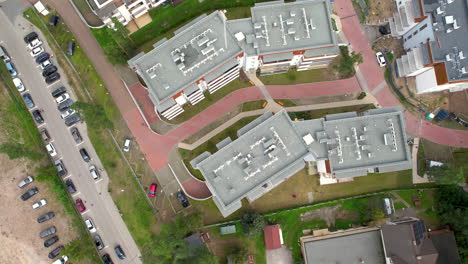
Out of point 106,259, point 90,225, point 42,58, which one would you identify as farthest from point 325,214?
point 42,58

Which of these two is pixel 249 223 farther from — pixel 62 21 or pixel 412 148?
pixel 62 21

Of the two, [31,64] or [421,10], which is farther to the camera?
[31,64]

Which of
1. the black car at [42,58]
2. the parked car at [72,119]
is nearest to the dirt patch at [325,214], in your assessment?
the parked car at [72,119]

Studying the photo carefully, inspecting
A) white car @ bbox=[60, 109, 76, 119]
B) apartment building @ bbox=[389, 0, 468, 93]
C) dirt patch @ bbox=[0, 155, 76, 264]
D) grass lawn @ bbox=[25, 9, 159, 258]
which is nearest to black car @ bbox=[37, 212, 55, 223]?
dirt patch @ bbox=[0, 155, 76, 264]

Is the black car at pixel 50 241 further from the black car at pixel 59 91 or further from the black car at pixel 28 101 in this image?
the black car at pixel 59 91

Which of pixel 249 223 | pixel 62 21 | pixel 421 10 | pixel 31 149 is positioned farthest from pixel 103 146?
pixel 421 10

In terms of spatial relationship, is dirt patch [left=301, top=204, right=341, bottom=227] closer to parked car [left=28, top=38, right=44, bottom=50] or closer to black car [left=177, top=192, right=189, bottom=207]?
black car [left=177, top=192, right=189, bottom=207]
